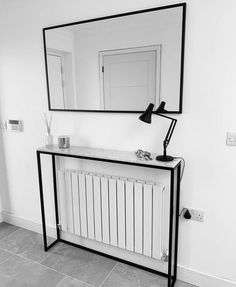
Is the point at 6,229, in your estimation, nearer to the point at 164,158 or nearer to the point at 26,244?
the point at 26,244

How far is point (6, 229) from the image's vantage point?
2.77 meters

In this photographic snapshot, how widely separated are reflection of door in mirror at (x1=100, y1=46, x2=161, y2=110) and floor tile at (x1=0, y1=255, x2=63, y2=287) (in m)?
1.49

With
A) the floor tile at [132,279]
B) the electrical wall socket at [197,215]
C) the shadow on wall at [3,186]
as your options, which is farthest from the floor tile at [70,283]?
the shadow on wall at [3,186]

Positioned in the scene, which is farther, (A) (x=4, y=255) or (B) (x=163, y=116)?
(A) (x=4, y=255)

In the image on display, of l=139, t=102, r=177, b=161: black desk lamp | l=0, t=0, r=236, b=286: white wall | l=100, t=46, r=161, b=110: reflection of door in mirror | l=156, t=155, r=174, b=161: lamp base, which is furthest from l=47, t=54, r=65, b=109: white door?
l=156, t=155, r=174, b=161: lamp base

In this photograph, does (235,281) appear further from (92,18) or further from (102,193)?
(92,18)

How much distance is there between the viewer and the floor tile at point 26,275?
6.38 feet

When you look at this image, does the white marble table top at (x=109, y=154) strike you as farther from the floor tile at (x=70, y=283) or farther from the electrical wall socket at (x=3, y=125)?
the floor tile at (x=70, y=283)

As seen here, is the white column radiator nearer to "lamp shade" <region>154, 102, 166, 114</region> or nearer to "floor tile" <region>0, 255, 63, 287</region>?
"floor tile" <region>0, 255, 63, 287</region>

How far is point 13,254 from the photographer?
2.32 metres

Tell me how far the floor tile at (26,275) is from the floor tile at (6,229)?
0.50 m

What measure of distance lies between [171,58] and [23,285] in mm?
2090

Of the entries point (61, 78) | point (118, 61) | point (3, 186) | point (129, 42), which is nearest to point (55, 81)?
point (61, 78)

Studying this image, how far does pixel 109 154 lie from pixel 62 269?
1.12 meters
